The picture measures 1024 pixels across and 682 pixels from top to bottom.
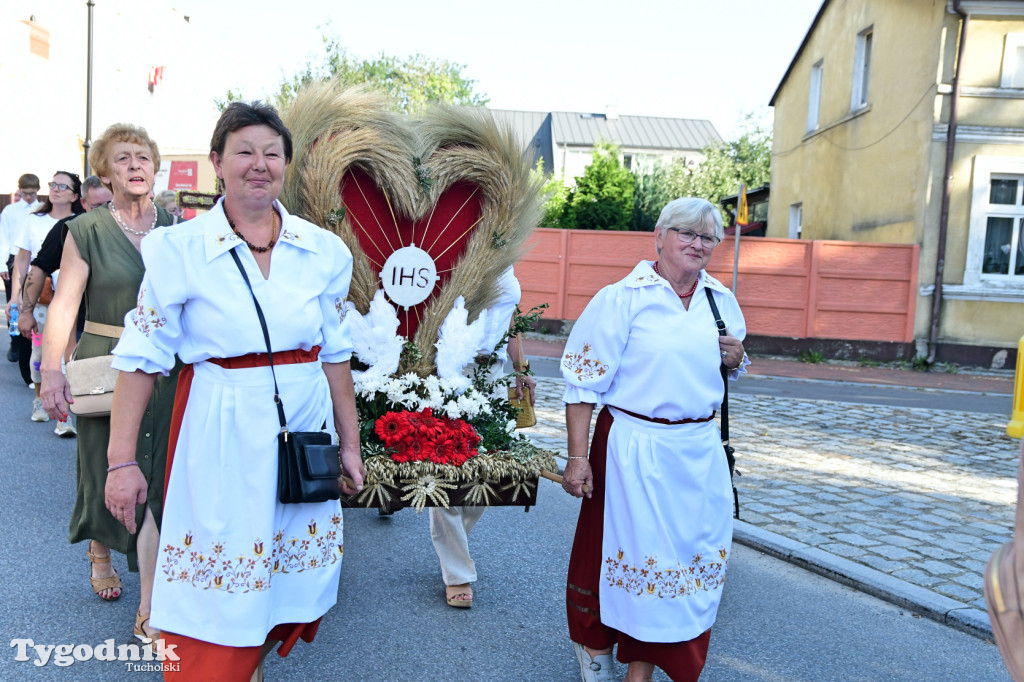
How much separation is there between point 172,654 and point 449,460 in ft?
4.37

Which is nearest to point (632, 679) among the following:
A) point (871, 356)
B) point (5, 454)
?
point (5, 454)

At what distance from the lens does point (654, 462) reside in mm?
3254

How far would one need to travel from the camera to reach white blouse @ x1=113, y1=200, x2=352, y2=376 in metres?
2.54

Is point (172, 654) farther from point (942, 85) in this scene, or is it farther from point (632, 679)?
point (942, 85)

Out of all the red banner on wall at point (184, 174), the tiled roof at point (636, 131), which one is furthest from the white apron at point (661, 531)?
the tiled roof at point (636, 131)

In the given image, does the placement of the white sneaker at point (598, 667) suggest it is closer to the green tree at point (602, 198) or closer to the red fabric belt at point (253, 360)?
the red fabric belt at point (253, 360)

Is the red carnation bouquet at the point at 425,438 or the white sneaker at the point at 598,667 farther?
the red carnation bouquet at the point at 425,438

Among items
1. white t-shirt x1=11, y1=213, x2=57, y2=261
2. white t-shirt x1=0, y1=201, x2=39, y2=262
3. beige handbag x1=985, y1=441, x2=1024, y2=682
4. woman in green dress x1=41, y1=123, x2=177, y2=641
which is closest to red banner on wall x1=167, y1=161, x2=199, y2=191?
white t-shirt x1=0, y1=201, x2=39, y2=262

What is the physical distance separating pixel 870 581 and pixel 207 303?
152 inches

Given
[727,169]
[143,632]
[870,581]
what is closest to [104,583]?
[143,632]

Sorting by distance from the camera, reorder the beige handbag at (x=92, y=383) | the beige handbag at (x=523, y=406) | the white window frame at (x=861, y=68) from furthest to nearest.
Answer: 1. the white window frame at (x=861, y=68)
2. the beige handbag at (x=523, y=406)
3. the beige handbag at (x=92, y=383)

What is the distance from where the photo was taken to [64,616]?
13.1 ft

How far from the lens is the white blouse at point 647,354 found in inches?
129

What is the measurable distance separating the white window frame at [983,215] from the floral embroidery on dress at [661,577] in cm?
1516
